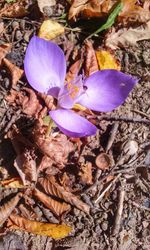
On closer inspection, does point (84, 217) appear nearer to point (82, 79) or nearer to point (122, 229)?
point (122, 229)

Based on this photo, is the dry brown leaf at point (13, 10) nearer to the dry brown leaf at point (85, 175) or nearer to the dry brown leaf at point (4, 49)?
the dry brown leaf at point (4, 49)

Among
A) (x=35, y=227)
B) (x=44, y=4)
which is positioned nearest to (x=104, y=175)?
(x=35, y=227)

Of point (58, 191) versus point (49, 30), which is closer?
point (58, 191)

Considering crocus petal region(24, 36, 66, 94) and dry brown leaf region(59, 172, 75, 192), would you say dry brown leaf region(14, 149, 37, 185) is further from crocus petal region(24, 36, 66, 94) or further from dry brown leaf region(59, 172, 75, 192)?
crocus petal region(24, 36, 66, 94)

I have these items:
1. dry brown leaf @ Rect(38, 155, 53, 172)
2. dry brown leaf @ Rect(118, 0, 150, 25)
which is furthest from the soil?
dry brown leaf @ Rect(118, 0, 150, 25)

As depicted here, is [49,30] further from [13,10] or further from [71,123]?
[71,123]
